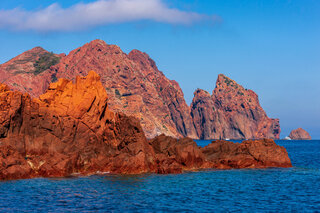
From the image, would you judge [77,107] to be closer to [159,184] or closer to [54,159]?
[54,159]

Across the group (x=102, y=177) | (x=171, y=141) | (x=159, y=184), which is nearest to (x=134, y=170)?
(x=102, y=177)

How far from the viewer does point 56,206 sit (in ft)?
109

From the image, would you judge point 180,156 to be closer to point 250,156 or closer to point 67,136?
point 250,156

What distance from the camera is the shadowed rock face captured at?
52.3 m

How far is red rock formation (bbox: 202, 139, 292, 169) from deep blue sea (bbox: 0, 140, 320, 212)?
1072 centimetres

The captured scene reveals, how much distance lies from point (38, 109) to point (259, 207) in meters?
38.3

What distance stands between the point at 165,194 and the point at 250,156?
105 feet

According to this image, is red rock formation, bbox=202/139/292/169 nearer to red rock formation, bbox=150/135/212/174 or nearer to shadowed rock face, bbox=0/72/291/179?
shadowed rock face, bbox=0/72/291/179

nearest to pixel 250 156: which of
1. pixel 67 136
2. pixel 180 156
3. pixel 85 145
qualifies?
pixel 180 156

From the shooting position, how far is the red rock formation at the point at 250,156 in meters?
67.4

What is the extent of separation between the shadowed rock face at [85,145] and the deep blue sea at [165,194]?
12.7 feet

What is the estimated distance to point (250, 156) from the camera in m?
68.8

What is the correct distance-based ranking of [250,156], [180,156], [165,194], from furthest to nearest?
[250,156] < [180,156] < [165,194]

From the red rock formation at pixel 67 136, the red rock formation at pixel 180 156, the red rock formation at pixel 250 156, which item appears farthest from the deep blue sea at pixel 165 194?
the red rock formation at pixel 250 156
